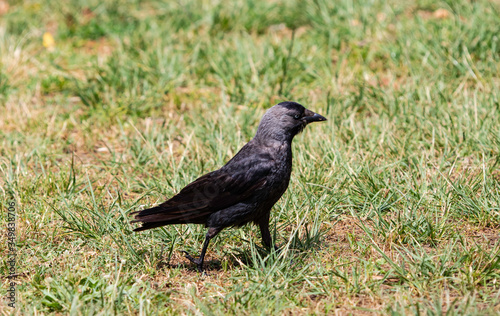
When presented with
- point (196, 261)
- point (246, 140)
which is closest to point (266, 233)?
point (196, 261)

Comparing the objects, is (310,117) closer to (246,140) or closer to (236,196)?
(236,196)

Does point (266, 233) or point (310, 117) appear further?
point (310, 117)

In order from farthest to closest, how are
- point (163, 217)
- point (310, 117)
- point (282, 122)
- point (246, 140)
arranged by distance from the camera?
1. point (246, 140)
2. point (310, 117)
3. point (282, 122)
4. point (163, 217)

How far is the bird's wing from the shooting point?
13.1 feet

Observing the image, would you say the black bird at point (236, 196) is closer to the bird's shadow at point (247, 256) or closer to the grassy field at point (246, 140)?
the bird's shadow at point (247, 256)

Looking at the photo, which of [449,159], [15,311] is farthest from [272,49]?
[15,311]

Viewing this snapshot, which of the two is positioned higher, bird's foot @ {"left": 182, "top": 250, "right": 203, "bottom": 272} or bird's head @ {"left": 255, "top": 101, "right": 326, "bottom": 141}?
bird's head @ {"left": 255, "top": 101, "right": 326, "bottom": 141}

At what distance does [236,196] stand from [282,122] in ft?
2.17

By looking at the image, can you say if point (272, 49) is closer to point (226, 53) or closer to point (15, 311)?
point (226, 53)

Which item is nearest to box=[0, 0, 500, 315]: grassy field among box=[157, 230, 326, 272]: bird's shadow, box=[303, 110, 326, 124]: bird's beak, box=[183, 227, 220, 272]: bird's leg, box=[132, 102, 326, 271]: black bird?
box=[157, 230, 326, 272]: bird's shadow

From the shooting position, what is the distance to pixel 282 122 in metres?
4.34

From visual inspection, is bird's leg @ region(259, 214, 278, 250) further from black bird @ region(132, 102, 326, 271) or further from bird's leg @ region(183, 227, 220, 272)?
bird's leg @ region(183, 227, 220, 272)

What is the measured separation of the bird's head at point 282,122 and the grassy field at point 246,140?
1.85 feet

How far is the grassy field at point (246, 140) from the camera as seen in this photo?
362 centimetres
